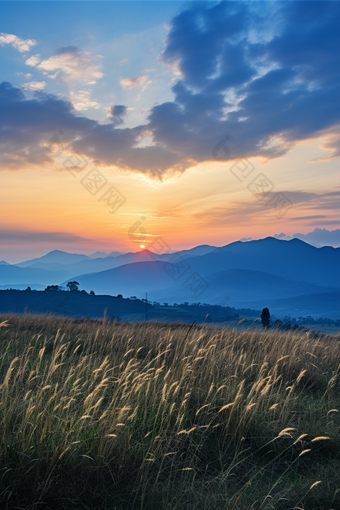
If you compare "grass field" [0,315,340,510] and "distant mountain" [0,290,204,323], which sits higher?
"grass field" [0,315,340,510]

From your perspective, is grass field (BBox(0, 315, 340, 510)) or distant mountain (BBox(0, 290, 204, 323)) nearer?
grass field (BBox(0, 315, 340, 510))

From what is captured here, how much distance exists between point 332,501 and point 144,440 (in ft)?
6.41

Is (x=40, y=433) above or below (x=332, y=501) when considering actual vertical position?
above

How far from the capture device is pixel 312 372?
23.0 ft

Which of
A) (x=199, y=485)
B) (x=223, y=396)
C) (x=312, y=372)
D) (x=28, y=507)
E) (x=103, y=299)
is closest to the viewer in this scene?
(x=28, y=507)

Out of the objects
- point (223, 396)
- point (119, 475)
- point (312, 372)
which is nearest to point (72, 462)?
point (119, 475)

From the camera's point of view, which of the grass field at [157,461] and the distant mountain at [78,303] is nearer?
the grass field at [157,461]

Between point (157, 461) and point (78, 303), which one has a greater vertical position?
point (157, 461)

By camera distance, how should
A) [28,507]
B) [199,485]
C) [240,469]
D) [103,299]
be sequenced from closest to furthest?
[28,507] < [199,485] < [240,469] < [103,299]

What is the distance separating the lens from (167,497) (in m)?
2.74

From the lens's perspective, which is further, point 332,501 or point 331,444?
point 331,444

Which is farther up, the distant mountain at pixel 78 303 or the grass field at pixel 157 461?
the grass field at pixel 157 461

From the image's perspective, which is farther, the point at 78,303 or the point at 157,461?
the point at 78,303

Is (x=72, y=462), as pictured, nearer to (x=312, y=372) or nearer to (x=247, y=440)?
(x=247, y=440)
